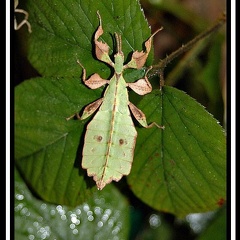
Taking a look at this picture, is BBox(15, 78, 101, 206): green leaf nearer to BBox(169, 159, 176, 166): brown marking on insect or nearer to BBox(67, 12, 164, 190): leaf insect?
BBox(67, 12, 164, 190): leaf insect

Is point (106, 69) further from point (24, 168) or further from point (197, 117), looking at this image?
point (24, 168)

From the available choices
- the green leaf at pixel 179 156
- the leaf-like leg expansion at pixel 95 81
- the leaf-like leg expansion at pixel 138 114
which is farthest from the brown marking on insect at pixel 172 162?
the leaf-like leg expansion at pixel 95 81

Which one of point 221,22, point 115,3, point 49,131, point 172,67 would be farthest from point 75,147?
point 172,67

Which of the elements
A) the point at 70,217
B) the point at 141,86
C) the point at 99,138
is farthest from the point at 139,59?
the point at 70,217

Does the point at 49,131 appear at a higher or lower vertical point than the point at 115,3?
lower
